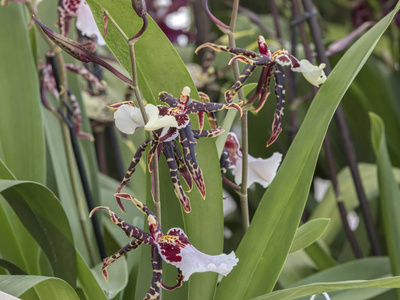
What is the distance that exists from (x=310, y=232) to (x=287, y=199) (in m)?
0.05

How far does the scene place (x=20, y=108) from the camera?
44 centimetres

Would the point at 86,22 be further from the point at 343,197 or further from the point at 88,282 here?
the point at 343,197

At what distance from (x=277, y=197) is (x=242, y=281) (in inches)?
2.1

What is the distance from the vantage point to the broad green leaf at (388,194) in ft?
1.53

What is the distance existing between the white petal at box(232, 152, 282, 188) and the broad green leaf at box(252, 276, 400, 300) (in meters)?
0.08

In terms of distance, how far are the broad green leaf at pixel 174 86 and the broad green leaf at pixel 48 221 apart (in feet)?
0.22

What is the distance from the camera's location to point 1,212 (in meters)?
0.39

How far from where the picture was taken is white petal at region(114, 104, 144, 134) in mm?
271

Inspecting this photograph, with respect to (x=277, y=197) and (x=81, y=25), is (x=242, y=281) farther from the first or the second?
(x=81, y=25)

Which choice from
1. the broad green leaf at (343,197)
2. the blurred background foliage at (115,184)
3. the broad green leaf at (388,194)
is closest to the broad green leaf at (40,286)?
the blurred background foliage at (115,184)

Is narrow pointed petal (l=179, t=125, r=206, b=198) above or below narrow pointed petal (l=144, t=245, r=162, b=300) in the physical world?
above

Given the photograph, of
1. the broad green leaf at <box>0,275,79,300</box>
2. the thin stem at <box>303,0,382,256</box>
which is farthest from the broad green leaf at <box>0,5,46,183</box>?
the thin stem at <box>303,0,382,256</box>

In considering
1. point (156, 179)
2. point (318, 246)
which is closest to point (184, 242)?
point (156, 179)

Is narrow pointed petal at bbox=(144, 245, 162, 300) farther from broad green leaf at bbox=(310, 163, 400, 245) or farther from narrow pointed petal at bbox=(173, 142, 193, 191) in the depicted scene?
broad green leaf at bbox=(310, 163, 400, 245)
